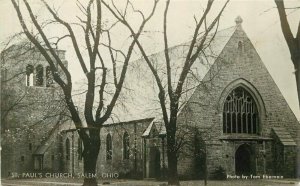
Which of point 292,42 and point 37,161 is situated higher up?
point 292,42

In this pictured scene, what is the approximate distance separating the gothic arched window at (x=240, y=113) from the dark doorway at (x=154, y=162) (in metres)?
3.80

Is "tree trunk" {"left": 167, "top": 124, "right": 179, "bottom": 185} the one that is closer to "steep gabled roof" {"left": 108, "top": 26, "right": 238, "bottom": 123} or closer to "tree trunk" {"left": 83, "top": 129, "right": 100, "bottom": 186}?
"tree trunk" {"left": 83, "top": 129, "right": 100, "bottom": 186}

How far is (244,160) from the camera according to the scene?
29.0 meters

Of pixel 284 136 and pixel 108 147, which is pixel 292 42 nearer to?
pixel 284 136

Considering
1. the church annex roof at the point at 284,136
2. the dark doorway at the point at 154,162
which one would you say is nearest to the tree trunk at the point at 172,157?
the dark doorway at the point at 154,162

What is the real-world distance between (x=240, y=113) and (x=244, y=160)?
103 inches

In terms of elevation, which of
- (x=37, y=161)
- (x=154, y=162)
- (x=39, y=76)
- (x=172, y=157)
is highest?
(x=39, y=76)

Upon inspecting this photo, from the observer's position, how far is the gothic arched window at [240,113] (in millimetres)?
28266

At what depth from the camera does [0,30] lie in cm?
1633

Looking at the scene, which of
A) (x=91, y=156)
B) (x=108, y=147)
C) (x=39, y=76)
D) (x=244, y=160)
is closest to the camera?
(x=91, y=156)

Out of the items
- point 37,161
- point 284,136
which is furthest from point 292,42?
point 37,161

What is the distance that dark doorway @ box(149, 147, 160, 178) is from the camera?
28.0 m

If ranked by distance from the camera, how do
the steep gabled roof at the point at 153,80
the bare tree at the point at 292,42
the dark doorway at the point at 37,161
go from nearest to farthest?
1. the bare tree at the point at 292,42
2. the steep gabled roof at the point at 153,80
3. the dark doorway at the point at 37,161

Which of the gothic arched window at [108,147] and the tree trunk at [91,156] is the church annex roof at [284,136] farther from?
the tree trunk at [91,156]
